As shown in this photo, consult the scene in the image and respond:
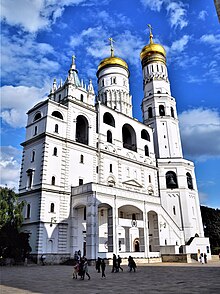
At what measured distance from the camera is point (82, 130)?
38.7 meters

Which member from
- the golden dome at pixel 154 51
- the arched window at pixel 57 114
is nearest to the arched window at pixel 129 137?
the arched window at pixel 57 114

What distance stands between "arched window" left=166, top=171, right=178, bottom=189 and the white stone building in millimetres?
165

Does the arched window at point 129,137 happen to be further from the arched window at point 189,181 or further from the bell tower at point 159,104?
the arched window at point 189,181

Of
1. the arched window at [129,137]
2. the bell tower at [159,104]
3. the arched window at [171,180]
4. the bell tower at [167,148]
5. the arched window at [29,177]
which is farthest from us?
the bell tower at [159,104]

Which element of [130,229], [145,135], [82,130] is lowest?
[130,229]

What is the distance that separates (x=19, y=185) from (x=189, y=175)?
27562mm

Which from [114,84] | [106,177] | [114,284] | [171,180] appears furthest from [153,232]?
[114,84]

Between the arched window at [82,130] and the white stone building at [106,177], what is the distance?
0.14 meters

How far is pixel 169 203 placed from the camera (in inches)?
1698

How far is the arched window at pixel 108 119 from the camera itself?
41688 millimetres

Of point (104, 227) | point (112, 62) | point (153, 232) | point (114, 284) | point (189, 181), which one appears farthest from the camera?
point (112, 62)

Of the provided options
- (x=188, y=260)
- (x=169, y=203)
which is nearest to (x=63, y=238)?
(x=188, y=260)

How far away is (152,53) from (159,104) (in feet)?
36.7

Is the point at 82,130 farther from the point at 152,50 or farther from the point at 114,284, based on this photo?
the point at 114,284
